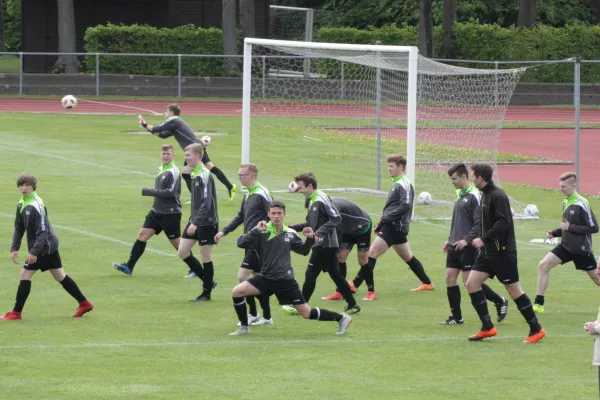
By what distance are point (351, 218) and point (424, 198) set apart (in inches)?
347

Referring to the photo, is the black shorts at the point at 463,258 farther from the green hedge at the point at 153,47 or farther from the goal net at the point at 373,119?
the green hedge at the point at 153,47

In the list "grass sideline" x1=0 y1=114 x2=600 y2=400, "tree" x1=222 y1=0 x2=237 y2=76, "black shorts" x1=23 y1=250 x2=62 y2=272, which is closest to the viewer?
"grass sideline" x1=0 y1=114 x2=600 y2=400

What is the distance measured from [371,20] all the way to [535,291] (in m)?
44.9

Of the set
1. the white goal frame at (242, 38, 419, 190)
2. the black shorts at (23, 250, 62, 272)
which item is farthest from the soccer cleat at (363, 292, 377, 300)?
the white goal frame at (242, 38, 419, 190)

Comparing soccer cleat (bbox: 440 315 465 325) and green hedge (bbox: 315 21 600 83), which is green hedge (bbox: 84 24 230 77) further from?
soccer cleat (bbox: 440 315 465 325)

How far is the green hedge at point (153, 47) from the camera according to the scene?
158 ft

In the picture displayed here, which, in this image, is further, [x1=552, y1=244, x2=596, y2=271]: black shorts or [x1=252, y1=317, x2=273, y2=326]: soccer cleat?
[x1=552, y1=244, x2=596, y2=271]: black shorts

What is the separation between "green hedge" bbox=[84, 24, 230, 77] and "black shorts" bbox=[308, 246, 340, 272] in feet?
116

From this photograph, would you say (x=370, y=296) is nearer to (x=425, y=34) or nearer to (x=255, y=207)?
(x=255, y=207)

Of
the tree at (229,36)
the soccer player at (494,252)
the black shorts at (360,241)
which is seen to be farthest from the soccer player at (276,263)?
the tree at (229,36)

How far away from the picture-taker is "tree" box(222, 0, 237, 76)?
1925 inches

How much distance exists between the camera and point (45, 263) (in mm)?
13133

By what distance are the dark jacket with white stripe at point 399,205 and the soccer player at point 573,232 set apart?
1.91 metres

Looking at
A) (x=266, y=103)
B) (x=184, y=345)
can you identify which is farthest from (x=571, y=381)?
(x=266, y=103)
